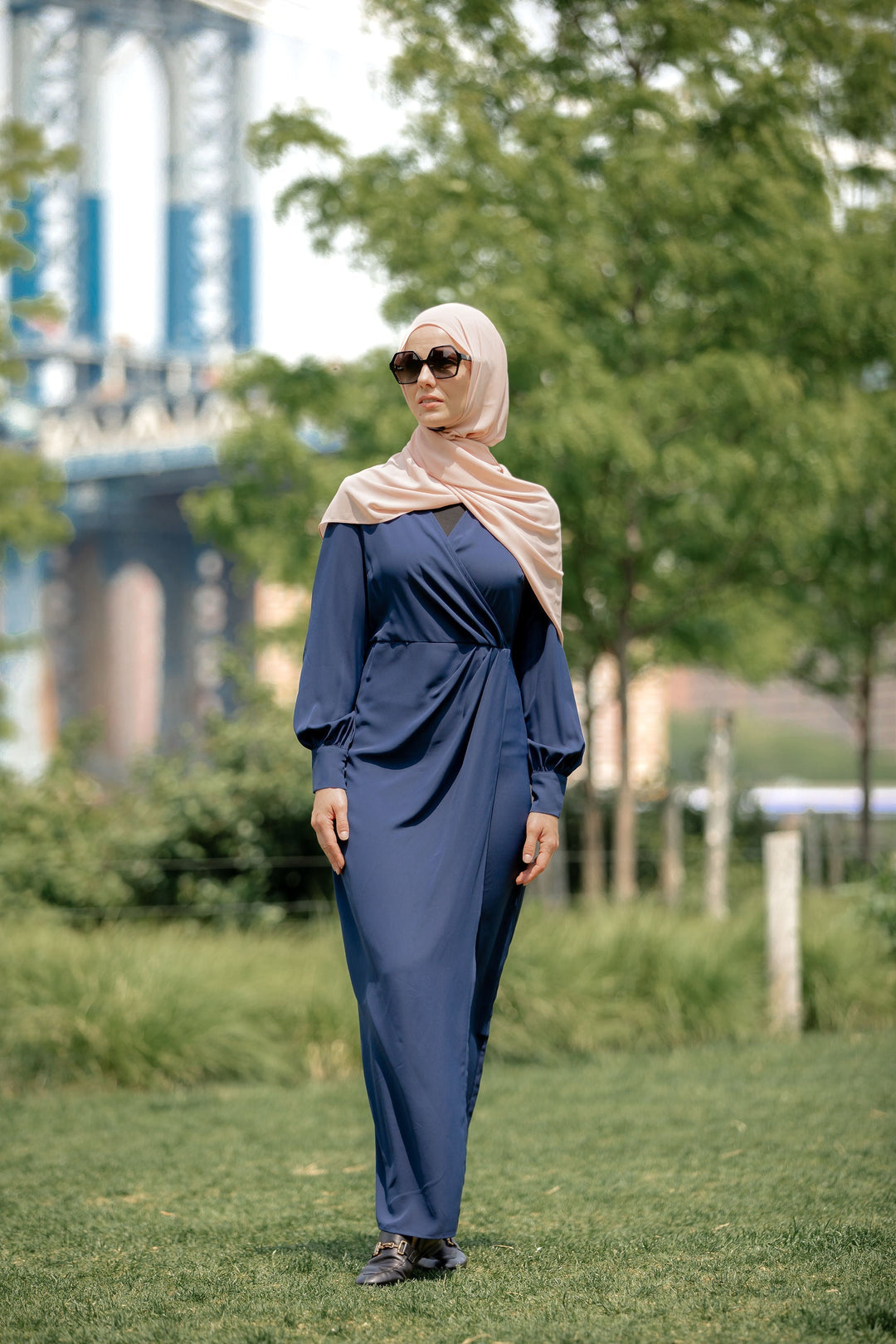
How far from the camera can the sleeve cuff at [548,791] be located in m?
3.17

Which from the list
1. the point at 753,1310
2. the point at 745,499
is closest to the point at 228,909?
the point at 745,499

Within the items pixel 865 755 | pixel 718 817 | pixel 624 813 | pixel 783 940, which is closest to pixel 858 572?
pixel 718 817

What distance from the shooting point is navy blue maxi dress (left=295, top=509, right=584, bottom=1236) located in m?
2.95

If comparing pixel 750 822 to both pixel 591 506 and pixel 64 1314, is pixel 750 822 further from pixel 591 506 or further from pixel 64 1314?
pixel 64 1314

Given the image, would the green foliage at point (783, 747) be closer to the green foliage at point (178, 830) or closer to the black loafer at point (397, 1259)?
the green foliage at point (178, 830)

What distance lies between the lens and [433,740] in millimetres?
Answer: 3100

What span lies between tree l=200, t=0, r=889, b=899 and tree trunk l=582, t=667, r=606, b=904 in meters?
0.34

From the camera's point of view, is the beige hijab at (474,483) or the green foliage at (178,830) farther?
the green foliage at (178,830)

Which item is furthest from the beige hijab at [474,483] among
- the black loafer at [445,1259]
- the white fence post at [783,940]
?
the white fence post at [783,940]

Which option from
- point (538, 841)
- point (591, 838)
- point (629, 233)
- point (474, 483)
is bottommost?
point (591, 838)

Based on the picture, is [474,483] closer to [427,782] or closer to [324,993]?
[427,782]

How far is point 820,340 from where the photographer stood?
895cm

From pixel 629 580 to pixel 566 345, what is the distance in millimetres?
1602

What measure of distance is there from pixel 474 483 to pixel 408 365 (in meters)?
0.28
